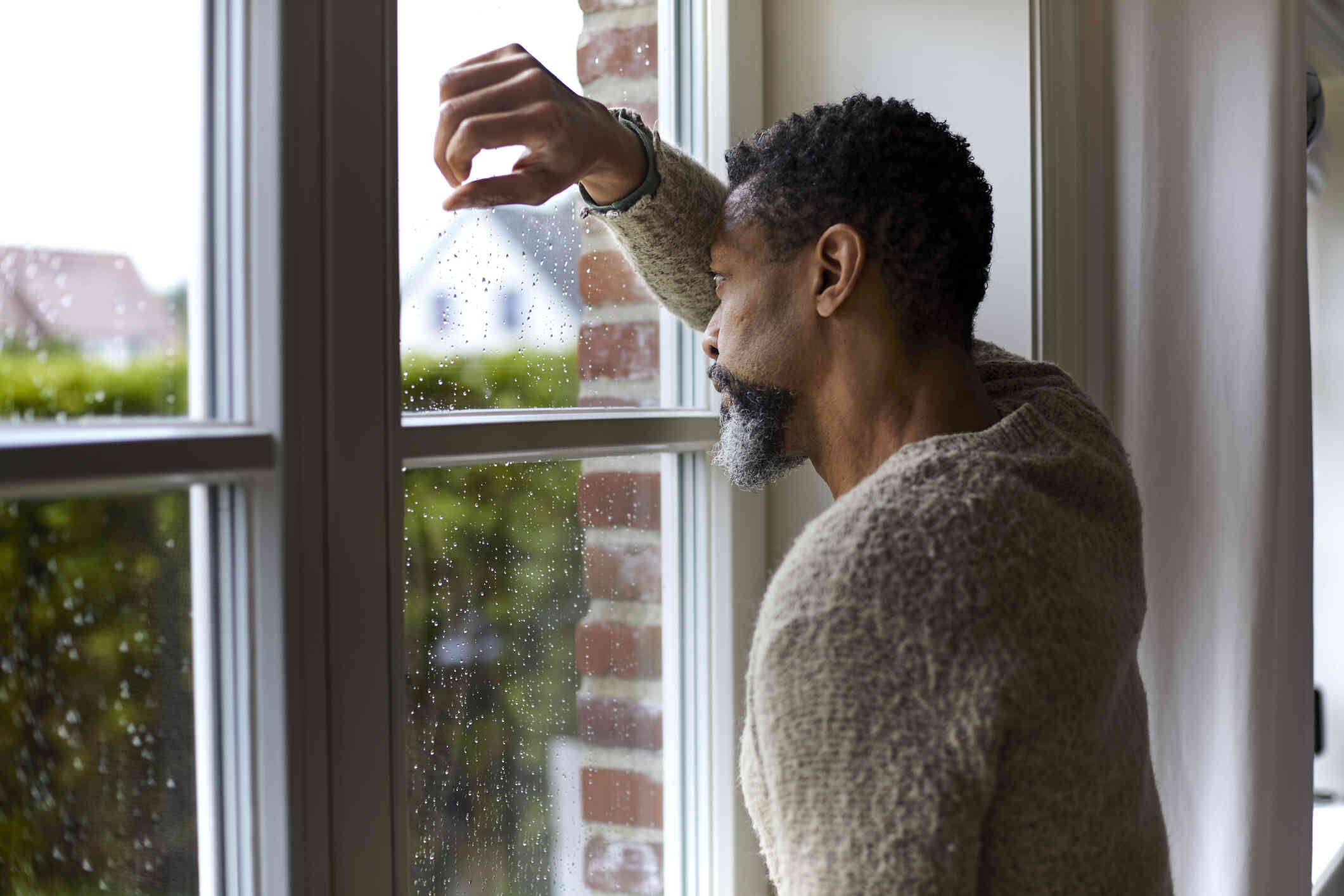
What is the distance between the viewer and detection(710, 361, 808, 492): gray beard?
99cm

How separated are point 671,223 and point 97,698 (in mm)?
652

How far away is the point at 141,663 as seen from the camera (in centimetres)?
65

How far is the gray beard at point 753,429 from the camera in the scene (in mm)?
991

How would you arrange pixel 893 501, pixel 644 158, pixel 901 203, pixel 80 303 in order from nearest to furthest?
pixel 80 303
pixel 893 501
pixel 901 203
pixel 644 158

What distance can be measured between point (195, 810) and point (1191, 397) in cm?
112

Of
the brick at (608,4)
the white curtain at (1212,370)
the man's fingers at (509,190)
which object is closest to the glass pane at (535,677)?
the man's fingers at (509,190)

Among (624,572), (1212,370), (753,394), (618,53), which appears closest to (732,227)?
(753,394)

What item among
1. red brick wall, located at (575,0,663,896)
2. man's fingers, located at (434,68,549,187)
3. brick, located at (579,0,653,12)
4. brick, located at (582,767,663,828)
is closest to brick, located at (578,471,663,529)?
red brick wall, located at (575,0,663,896)

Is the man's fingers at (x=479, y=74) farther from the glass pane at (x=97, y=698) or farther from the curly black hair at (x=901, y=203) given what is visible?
the glass pane at (x=97, y=698)

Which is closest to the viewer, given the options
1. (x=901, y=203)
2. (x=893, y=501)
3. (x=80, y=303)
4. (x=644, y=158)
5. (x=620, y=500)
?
(x=80, y=303)

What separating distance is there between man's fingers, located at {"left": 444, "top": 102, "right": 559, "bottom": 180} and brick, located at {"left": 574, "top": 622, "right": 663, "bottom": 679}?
48 cm

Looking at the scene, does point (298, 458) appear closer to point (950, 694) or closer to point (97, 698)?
point (97, 698)

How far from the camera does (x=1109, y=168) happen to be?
1314 mm

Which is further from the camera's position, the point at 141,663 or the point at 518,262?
the point at 518,262
